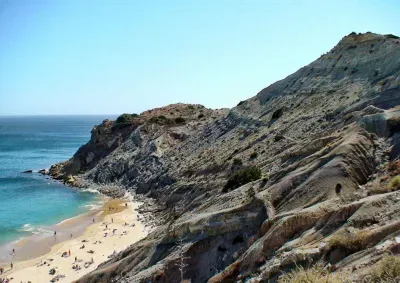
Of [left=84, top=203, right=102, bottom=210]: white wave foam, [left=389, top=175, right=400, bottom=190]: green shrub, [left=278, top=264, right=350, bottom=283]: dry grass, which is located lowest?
[left=84, top=203, right=102, bottom=210]: white wave foam

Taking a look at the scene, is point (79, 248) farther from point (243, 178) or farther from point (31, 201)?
point (31, 201)

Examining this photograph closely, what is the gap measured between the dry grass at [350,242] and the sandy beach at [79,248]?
28353 millimetres

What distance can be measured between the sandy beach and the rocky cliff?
5.21 m

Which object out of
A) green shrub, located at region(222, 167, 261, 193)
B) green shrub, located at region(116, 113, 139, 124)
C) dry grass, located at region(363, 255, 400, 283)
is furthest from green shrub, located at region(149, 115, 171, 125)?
dry grass, located at region(363, 255, 400, 283)

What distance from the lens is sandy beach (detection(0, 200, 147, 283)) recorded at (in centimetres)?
3697

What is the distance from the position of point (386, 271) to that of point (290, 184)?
495 inches

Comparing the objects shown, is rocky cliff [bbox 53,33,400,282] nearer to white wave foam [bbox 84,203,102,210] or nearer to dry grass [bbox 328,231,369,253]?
dry grass [bbox 328,231,369,253]

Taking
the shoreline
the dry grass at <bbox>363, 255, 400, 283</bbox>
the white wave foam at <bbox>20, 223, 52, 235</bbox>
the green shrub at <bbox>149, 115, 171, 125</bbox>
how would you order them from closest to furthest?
the dry grass at <bbox>363, 255, 400, 283</bbox> → the shoreline → the white wave foam at <bbox>20, 223, 52, 235</bbox> → the green shrub at <bbox>149, 115, 171, 125</bbox>

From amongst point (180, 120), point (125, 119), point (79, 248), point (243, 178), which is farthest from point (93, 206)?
point (125, 119)

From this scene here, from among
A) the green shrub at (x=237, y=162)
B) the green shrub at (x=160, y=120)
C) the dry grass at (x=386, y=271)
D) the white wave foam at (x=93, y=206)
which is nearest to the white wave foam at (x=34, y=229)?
the white wave foam at (x=93, y=206)

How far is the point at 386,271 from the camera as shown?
10203 mm

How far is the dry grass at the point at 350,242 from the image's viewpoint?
13.1m

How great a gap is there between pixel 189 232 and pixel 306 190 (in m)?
8.14

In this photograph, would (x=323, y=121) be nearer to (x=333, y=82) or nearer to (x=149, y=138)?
(x=333, y=82)
